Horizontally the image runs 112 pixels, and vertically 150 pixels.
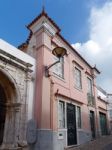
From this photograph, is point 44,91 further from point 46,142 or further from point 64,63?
point 64,63

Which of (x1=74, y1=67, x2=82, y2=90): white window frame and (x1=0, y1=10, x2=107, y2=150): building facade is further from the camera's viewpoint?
(x1=74, y1=67, x2=82, y2=90): white window frame

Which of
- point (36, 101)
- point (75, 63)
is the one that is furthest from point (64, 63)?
point (36, 101)

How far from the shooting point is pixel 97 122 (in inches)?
539

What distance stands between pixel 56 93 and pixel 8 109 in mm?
2542

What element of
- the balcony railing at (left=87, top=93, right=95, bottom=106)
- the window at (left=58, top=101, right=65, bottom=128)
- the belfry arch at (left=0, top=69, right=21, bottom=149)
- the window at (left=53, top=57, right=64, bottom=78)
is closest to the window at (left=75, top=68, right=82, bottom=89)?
the balcony railing at (left=87, top=93, right=95, bottom=106)

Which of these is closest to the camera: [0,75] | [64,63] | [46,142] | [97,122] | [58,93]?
[0,75]

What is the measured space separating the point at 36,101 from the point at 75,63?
498 centimetres

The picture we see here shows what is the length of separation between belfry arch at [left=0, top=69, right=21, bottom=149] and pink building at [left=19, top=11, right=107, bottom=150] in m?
0.98

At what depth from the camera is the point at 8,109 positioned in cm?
697

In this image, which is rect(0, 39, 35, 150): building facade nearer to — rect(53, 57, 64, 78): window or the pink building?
the pink building

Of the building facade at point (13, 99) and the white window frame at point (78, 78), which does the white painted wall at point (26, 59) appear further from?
the white window frame at point (78, 78)

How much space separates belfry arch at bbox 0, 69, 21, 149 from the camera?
6.54m

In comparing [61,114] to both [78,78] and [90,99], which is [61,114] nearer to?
[78,78]

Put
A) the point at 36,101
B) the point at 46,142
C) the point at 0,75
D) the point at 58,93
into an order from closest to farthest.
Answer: the point at 0,75 < the point at 46,142 < the point at 36,101 < the point at 58,93
